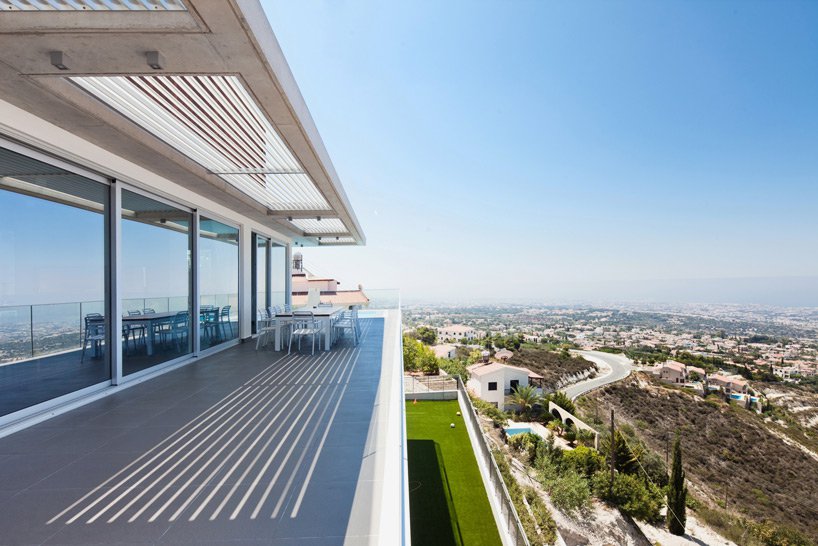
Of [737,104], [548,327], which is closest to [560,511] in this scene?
[737,104]

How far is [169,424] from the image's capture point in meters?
3.50

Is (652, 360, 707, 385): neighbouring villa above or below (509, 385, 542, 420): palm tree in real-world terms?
below

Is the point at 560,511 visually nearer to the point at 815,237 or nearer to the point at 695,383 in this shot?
the point at 695,383

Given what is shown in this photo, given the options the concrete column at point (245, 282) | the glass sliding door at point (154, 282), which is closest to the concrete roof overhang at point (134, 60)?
the glass sliding door at point (154, 282)

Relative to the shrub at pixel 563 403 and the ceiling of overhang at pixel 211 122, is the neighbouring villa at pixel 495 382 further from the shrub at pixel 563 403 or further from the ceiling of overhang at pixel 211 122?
the ceiling of overhang at pixel 211 122

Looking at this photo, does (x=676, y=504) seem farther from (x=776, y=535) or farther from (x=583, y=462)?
(x=776, y=535)

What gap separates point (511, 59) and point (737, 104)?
37.1m

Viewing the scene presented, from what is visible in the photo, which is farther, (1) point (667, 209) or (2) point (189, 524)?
(1) point (667, 209)

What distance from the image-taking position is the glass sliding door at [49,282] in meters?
3.46

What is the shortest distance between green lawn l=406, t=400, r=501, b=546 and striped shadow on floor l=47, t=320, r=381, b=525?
6.74 metres

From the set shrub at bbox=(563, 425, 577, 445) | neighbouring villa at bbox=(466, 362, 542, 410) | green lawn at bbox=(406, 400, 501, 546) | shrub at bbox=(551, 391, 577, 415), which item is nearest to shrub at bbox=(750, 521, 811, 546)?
shrub at bbox=(563, 425, 577, 445)

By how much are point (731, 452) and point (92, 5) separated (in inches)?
1921

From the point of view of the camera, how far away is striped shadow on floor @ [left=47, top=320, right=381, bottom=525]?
2.21 metres

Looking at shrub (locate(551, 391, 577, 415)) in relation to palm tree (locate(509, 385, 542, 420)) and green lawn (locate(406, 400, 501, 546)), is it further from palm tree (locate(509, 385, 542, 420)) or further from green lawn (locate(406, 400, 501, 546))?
green lawn (locate(406, 400, 501, 546))
